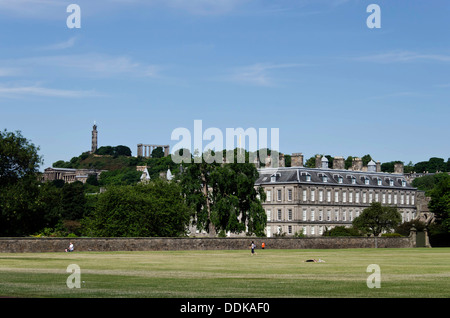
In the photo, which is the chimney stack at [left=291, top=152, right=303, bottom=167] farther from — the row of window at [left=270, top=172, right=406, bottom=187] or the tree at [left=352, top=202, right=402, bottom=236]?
the tree at [left=352, top=202, right=402, bottom=236]

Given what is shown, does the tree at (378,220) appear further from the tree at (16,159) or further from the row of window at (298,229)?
the tree at (16,159)

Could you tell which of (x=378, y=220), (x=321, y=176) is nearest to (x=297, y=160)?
(x=321, y=176)

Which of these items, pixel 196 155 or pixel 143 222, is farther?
pixel 196 155

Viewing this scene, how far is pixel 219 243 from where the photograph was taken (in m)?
74.1

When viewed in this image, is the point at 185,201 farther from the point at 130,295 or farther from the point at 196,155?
the point at 130,295

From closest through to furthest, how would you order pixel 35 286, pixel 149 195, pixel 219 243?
pixel 35 286, pixel 219 243, pixel 149 195

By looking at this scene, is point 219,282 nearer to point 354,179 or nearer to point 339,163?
point 354,179

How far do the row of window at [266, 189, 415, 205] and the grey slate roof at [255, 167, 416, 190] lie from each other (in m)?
1.51

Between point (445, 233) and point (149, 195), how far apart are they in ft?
137

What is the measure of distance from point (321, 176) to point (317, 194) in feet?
11.8

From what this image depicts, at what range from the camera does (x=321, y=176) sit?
134m

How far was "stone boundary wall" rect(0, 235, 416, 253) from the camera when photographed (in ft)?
200
